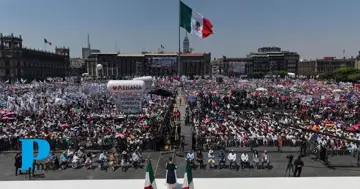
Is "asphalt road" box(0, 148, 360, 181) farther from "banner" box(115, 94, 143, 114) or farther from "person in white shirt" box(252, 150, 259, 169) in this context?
"banner" box(115, 94, 143, 114)

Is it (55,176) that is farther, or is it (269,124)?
(269,124)

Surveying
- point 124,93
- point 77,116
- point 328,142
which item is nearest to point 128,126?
point 124,93

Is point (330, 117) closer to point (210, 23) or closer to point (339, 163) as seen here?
point (339, 163)

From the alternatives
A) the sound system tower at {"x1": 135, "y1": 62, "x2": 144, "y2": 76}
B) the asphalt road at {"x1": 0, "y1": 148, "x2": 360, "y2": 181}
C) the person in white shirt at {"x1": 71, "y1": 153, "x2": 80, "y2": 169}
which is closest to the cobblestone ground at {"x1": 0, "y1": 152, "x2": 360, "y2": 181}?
the asphalt road at {"x1": 0, "y1": 148, "x2": 360, "y2": 181}

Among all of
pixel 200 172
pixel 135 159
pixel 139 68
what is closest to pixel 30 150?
pixel 135 159

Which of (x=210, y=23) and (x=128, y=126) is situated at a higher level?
(x=210, y=23)

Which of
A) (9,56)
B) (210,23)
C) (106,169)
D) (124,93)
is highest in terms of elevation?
(9,56)

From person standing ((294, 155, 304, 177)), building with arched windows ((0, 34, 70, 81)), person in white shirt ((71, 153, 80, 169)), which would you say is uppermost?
building with arched windows ((0, 34, 70, 81))

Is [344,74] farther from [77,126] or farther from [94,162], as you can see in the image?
[94,162]
